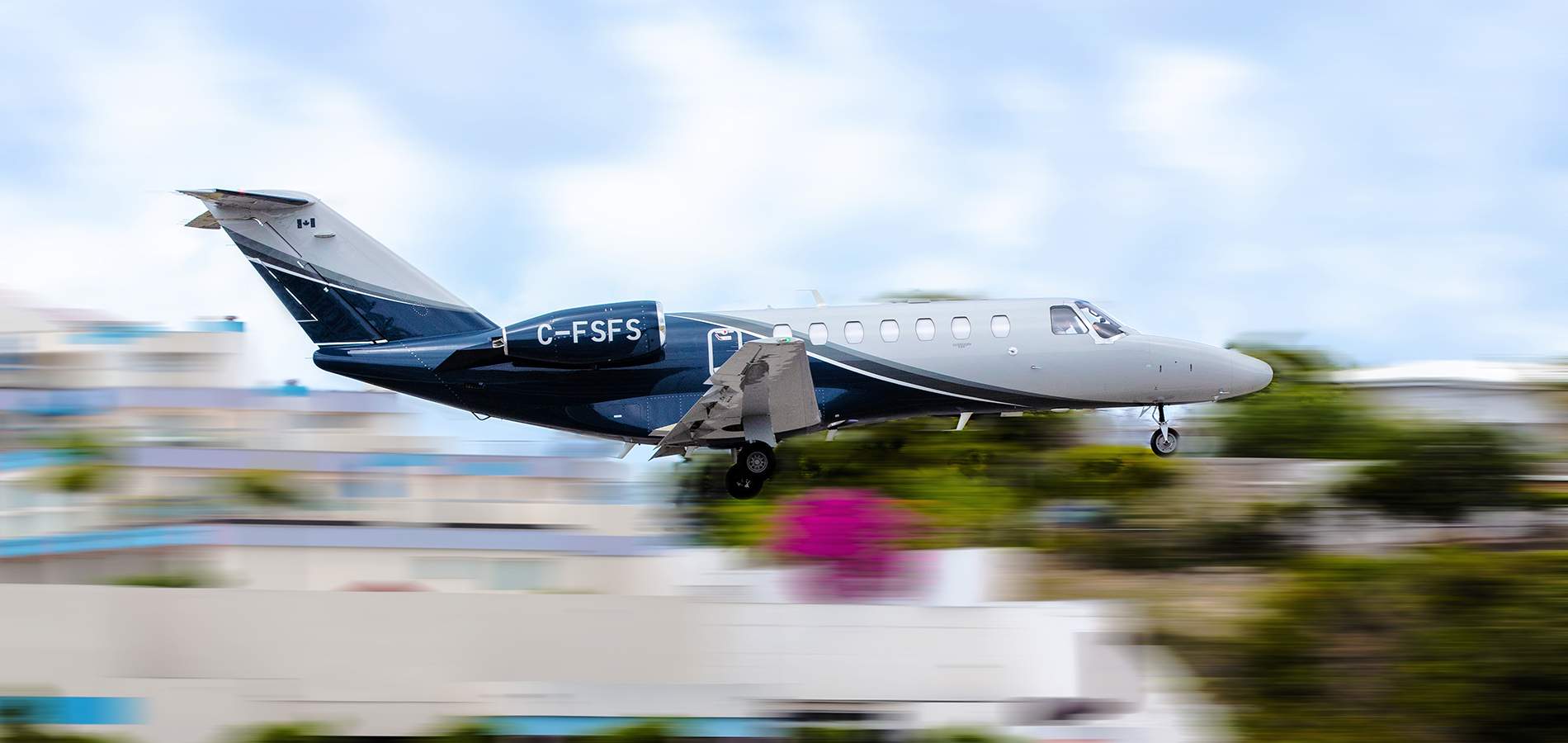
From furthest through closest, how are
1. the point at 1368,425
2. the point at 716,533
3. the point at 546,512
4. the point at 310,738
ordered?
1. the point at 1368,425
2. the point at 716,533
3. the point at 546,512
4. the point at 310,738

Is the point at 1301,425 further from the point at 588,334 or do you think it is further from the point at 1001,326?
the point at 588,334

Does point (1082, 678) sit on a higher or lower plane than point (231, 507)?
lower

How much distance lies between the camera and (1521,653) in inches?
917

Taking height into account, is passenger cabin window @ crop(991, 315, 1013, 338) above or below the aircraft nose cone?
above

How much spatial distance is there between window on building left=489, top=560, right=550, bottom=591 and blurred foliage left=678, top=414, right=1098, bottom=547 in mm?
10294

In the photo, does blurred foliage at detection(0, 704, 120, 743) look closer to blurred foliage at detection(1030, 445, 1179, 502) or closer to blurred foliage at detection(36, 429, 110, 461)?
blurred foliage at detection(36, 429, 110, 461)

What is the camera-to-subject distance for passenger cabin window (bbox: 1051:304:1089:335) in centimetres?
2373

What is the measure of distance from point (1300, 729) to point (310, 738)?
1422 centimetres

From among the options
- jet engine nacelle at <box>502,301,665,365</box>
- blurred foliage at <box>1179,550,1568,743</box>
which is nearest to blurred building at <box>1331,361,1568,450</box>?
blurred foliage at <box>1179,550,1568,743</box>

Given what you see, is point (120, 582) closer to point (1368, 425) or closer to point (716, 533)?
point (716, 533)

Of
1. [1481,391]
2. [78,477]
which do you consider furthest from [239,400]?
[1481,391]

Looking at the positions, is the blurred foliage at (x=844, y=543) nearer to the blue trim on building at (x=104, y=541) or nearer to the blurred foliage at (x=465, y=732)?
the blurred foliage at (x=465, y=732)

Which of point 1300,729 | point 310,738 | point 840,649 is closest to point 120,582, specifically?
point 310,738

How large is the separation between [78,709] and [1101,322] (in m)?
15.2
